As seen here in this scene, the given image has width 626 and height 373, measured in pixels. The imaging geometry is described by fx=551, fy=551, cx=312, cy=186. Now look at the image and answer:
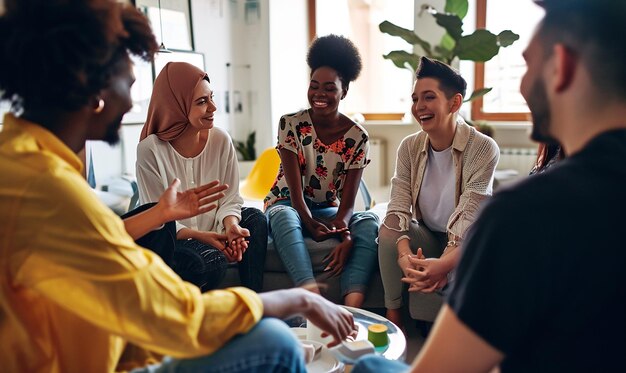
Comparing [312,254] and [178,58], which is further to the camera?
[178,58]

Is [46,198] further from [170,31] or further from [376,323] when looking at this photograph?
[170,31]

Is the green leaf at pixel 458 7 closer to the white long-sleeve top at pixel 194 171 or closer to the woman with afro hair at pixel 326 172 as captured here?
the woman with afro hair at pixel 326 172

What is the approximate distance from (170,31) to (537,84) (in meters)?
3.46

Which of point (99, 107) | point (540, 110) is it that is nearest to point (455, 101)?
point (540, 110)

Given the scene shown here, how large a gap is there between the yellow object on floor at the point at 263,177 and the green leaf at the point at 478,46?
1323 mm

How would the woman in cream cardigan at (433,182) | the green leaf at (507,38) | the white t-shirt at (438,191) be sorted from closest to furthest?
the woman in cream cardigan at (433,182) < the white t-shirt at (438,191) < the green leaf at (507,38)

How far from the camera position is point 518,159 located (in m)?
4.13

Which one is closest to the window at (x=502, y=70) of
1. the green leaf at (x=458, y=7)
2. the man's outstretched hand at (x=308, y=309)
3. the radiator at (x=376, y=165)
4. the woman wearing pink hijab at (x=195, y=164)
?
the radiator at (x=376, y=165)

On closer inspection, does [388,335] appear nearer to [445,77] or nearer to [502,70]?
[445,77]

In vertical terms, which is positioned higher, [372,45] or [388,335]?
[372,45]

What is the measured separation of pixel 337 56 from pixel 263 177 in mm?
1276

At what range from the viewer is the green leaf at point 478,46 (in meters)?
3.29

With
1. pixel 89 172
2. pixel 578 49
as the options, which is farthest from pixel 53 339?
pixel 89 172

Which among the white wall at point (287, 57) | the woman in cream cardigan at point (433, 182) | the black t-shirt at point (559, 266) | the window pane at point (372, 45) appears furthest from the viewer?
the window pane at point (372, 45)
